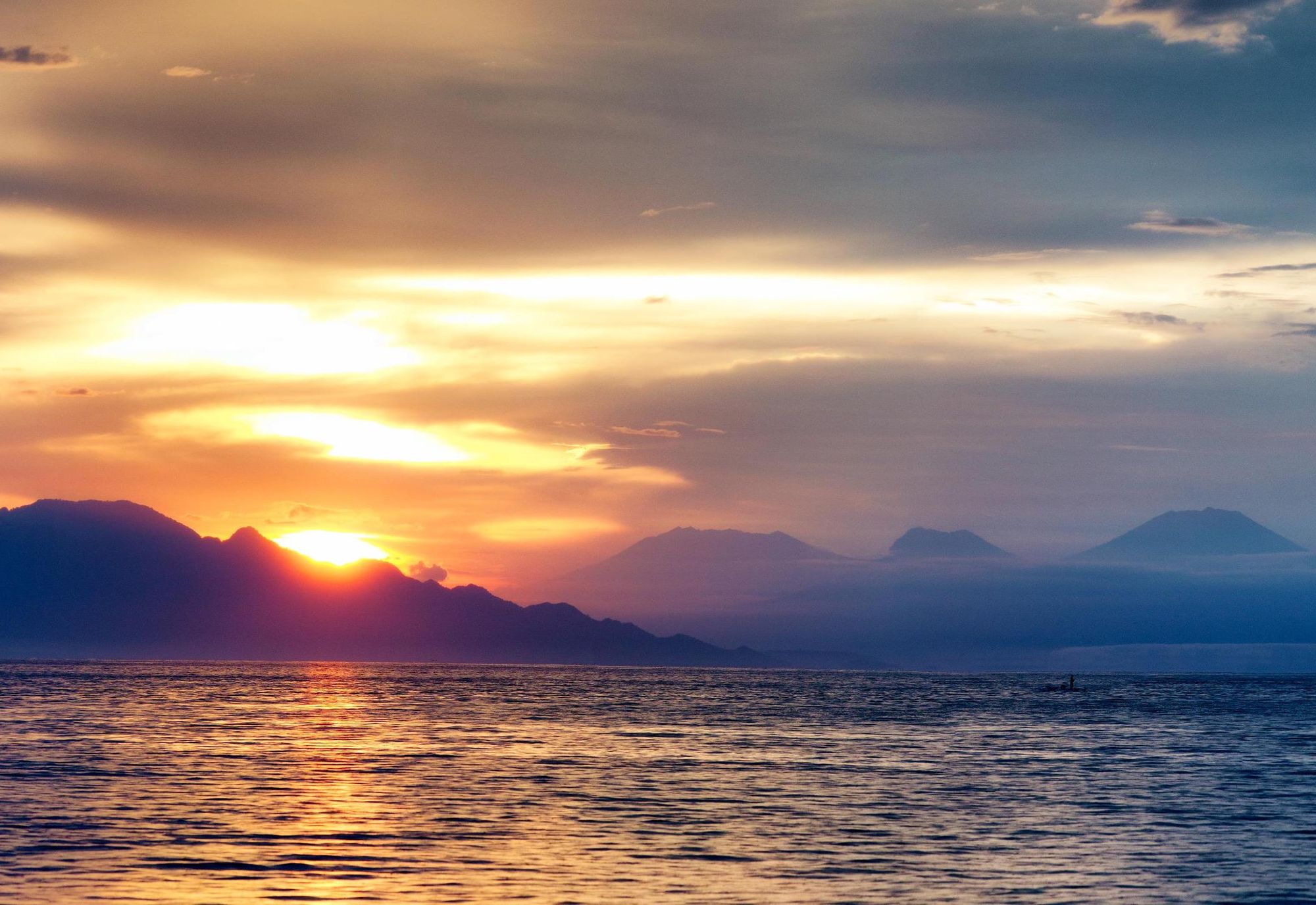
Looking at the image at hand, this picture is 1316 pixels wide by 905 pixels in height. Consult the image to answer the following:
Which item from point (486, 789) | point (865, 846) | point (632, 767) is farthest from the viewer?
point (632, 767)

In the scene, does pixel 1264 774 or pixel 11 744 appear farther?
Answer: pixel 11 744

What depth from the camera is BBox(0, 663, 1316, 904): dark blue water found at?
163ft

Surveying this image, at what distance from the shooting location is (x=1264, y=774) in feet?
318

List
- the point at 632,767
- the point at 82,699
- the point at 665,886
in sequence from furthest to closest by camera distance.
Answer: the point at 82,699 < the point at 632,767 < the point at 665,886

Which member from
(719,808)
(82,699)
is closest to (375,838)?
(719,808)

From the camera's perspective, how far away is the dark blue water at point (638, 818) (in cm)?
4956

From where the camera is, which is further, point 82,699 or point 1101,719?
point 82,699

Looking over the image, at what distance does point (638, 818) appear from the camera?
219 feet

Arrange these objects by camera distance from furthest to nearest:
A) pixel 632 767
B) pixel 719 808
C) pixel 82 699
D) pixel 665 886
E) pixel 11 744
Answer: pixel 82 699 < pixel 11 744 < pixel 632 767 < pixel 719 808 < pixel 665 886

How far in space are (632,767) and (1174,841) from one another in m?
40.2

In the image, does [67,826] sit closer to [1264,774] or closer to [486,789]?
[486,789]

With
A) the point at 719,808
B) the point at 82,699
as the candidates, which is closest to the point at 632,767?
→ the point at 719,808

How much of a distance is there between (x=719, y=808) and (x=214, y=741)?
57.6 m

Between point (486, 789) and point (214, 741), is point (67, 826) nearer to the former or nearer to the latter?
point (486, 789)
